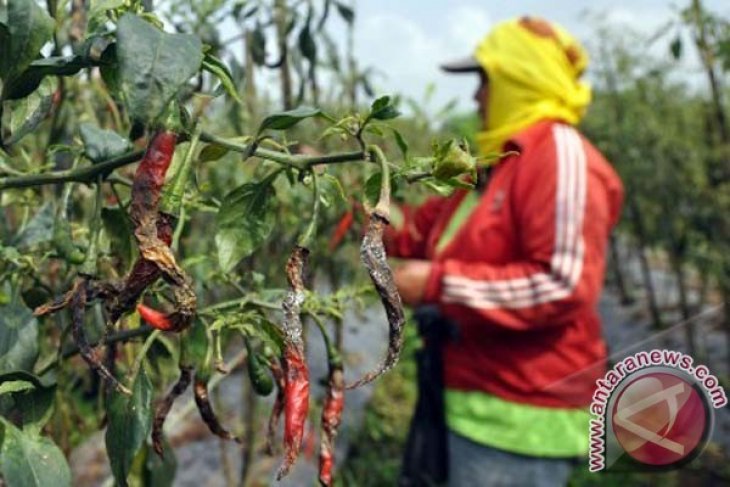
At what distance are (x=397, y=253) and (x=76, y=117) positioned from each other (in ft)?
3.05

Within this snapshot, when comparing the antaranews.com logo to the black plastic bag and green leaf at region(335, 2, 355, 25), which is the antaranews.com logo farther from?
the black plastic bag

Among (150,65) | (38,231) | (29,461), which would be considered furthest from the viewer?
(38,231)

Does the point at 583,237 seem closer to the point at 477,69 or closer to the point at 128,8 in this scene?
the point at 477,69

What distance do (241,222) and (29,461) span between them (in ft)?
0.60

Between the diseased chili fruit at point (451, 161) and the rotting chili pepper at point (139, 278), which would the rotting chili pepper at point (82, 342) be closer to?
the rotting chili pepper at point (139, 278)

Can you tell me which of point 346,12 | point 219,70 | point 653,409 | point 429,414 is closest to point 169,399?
point 219,70

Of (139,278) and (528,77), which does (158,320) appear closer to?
(139,278)

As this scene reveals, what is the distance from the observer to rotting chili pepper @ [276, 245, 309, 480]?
1.65ft

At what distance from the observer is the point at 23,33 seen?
477mm

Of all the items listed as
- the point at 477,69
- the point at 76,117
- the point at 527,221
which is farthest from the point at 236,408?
the point at 76,117

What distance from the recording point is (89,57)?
1.65 feet

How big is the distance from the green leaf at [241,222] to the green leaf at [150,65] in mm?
144

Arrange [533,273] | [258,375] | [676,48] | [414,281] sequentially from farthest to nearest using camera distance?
[676,48] < [414,281] < [533,273] < [258,375]

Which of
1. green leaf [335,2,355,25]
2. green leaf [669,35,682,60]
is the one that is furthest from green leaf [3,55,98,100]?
green leaf [669,35,682,60]
